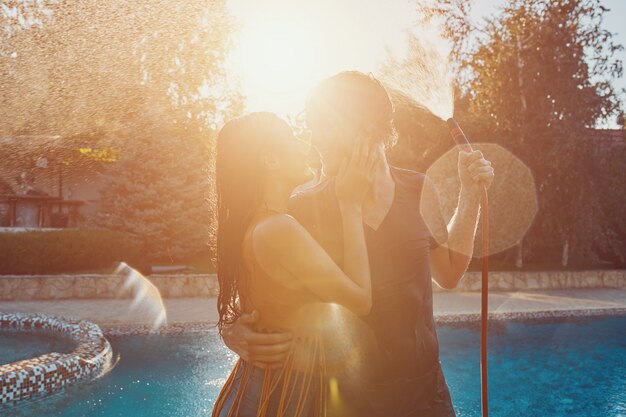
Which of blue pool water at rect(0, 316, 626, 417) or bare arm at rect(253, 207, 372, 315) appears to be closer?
bare arm at rect(253, 207, 372, 315)

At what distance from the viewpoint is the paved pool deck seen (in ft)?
39.6

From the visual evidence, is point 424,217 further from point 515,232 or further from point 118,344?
point 515,232

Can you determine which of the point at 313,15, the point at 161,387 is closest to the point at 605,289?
the point at 161,387

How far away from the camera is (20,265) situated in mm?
15656

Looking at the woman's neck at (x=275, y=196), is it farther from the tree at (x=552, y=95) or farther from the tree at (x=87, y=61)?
the tree at (x=552, y=95)

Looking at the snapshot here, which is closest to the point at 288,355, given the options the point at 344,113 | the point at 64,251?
the point at 344,113

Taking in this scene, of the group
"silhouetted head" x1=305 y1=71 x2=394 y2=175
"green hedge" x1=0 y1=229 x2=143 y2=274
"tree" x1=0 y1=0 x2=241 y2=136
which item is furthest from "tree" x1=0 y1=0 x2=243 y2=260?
"silhouetted head" x1=305 y1=71 x2=394 y2=175

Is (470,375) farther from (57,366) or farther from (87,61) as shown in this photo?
(87,61)

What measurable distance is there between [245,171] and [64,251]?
1558cm

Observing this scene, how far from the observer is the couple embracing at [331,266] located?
206 centimetres

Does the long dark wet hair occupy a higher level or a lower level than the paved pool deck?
higher

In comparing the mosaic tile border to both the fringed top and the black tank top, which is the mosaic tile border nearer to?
the fringed top

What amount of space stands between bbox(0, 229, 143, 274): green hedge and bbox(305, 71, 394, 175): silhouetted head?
1552cm

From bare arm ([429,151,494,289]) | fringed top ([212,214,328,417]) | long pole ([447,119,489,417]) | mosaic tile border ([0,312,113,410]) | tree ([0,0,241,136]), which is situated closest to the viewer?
fringed top ([212,214,328,417])
